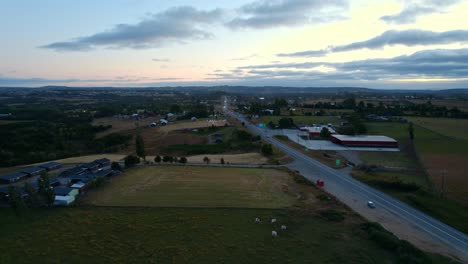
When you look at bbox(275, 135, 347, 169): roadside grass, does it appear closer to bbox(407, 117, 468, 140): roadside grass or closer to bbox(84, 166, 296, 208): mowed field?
bbox(84, 166, 296, 208): mowed field

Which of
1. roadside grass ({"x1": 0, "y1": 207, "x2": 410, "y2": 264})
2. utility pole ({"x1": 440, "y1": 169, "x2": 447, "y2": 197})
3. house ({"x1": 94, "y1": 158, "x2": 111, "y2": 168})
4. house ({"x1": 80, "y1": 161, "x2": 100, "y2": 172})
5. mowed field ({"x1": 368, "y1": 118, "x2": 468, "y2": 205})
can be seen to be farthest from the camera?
house ({"x1": 94, "y1": 158, "x2": 111, "y2": 168})

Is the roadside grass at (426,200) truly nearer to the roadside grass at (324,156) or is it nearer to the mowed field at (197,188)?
the roadside grass at (324,156)

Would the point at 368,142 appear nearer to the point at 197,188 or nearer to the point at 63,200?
the point at 197,188

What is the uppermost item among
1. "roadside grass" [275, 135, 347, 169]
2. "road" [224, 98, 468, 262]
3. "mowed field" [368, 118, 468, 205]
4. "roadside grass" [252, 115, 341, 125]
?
"roadside grass" [252, 115, 341, 125]

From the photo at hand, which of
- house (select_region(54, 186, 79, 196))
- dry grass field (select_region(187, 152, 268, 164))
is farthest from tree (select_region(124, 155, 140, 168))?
house (select_region(54, 186, 79, 196))

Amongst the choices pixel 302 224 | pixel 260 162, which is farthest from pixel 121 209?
pixel 260 162

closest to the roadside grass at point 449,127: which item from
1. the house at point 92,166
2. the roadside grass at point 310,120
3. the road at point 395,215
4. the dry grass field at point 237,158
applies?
the roadside grass at point 310,120
